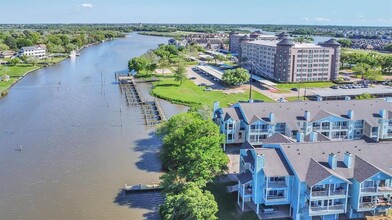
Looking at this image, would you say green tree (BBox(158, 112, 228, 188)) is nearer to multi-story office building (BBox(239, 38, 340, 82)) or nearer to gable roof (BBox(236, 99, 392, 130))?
gable roof (BBox(236, 99, 392, 130))

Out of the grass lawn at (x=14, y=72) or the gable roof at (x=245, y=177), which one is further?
the grass lawn at (x=14, y=72)

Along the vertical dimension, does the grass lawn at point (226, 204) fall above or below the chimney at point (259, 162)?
below

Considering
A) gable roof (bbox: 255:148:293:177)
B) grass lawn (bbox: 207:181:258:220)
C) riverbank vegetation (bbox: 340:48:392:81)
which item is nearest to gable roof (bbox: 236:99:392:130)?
grass lawn (bbox: 207:181:258:220)

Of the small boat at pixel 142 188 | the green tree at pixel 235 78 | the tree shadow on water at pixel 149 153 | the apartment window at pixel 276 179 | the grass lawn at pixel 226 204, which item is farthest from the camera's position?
the green tree at pixel 235 78

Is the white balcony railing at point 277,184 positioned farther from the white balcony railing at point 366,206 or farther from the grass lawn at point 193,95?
the grass lawn at point 193,95

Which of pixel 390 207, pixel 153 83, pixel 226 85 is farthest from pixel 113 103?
pixel 390 207

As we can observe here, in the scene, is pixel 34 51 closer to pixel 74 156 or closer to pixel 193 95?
pixel 193 95

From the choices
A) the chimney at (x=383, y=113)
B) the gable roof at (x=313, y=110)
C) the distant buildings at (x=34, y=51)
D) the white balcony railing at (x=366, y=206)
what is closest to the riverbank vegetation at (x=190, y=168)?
the gable roof at (x=313, y=110)
